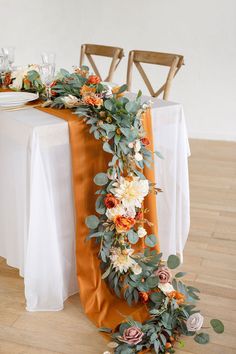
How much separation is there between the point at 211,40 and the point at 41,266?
2.94 m

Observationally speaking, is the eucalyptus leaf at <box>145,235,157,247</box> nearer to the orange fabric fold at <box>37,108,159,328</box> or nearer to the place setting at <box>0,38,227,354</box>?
the place setting at <box>0,38,227,354</box>

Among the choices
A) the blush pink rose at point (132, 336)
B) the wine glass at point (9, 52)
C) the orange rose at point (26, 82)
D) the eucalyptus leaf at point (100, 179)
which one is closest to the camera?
the blush pink rose at point (132, 336)

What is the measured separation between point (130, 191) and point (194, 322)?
530mm

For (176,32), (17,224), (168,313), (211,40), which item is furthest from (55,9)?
(168,313)

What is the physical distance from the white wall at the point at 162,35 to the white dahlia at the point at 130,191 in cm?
265

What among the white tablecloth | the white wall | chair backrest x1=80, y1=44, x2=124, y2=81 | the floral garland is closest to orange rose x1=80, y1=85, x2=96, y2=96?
the floral garland

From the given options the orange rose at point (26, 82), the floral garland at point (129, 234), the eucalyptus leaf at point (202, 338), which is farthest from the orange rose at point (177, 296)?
the orange rose at point (26, 82)

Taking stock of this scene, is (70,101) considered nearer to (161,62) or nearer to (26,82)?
(26,82)

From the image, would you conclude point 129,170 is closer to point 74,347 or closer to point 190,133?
point 74,347

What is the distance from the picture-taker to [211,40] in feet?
13.4

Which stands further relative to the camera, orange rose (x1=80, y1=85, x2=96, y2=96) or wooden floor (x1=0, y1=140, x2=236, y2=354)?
orange rose (x1=80, y1=85, x2=96, y2=96)

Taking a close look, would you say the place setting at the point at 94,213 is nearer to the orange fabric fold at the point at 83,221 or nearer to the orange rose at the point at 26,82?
the orange fabric fold at the point at 83,221

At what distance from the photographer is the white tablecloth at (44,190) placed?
1.74 metres

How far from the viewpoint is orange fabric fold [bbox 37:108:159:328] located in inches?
70.7
